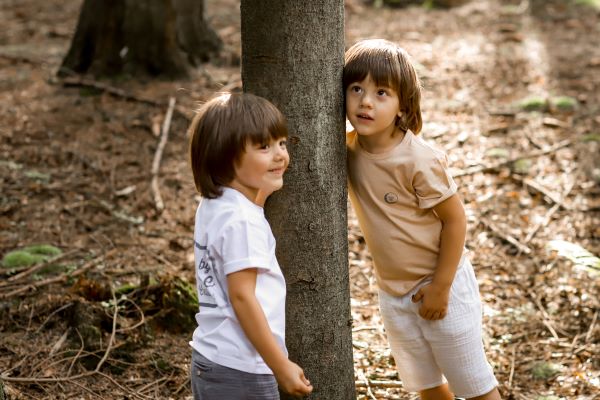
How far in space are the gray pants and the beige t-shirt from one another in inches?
31.4

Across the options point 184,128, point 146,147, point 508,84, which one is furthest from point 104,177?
point 508,84

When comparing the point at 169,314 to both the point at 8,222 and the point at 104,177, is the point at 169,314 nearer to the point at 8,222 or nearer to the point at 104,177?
the point at 8,222

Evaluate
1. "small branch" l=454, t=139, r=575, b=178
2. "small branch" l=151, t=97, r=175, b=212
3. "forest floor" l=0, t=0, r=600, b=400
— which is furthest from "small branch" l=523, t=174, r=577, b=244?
"small branch" l=151, t=97, r=175, b=212

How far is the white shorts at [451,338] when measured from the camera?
9.70 ft

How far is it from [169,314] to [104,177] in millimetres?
2349

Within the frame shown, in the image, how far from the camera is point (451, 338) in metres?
2.96

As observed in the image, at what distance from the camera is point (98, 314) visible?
3.95m

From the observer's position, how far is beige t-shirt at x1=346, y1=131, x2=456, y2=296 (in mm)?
2779

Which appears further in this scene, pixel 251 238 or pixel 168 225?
pixel 168 225

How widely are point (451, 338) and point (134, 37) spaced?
610cm

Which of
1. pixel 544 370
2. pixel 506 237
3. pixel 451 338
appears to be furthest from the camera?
pixel 506 237

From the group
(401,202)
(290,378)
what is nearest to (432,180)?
(401,202)

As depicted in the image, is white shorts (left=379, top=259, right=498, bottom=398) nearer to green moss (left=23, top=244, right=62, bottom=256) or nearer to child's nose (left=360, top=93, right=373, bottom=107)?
child's nose (left=360, top=93, right=373, bottom=107)

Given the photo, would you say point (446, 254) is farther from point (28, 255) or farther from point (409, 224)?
point (28, 255)
